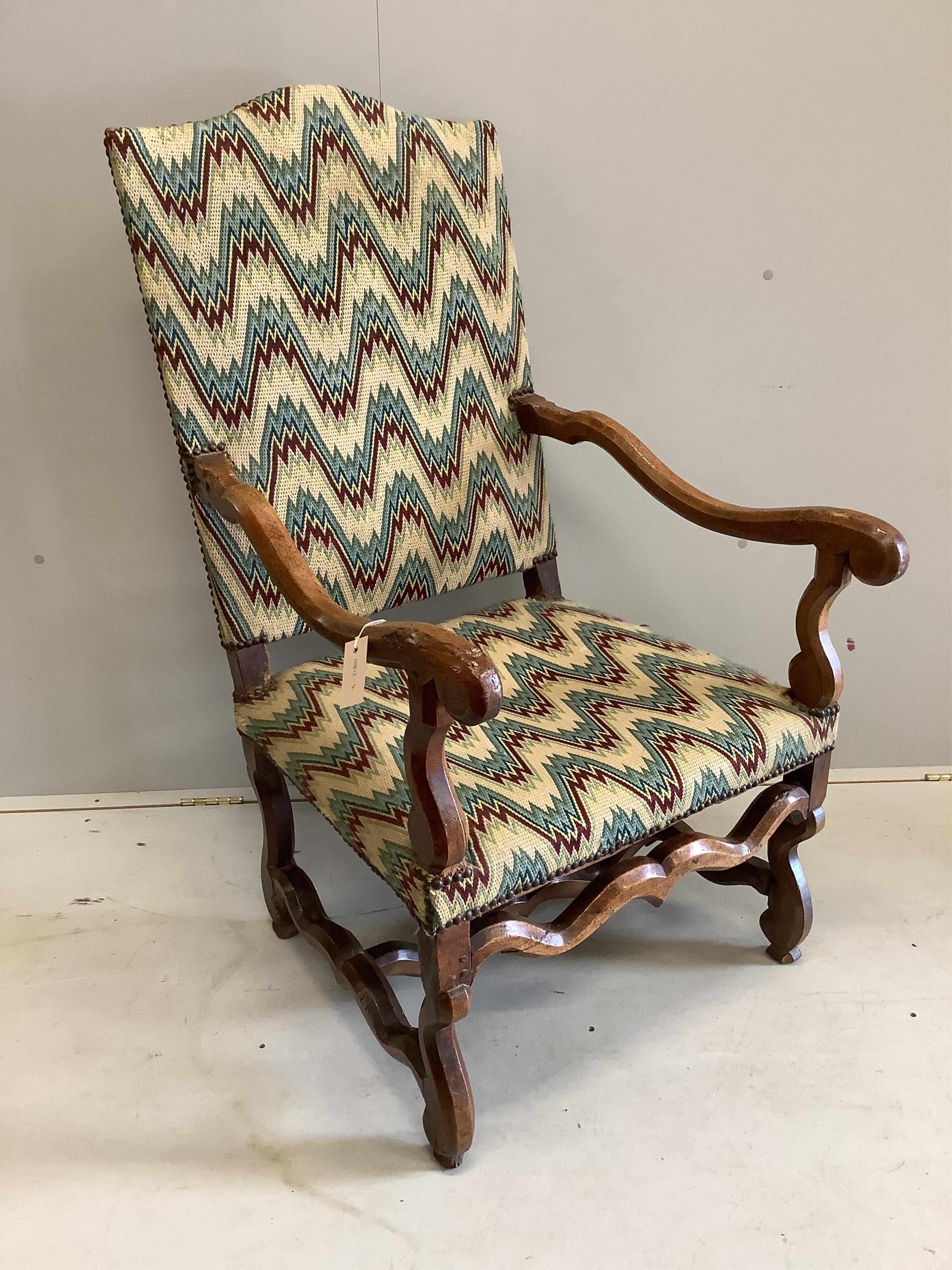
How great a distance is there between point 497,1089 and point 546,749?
0.46 meters

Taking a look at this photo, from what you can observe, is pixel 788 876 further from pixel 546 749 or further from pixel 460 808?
pixel 460 808

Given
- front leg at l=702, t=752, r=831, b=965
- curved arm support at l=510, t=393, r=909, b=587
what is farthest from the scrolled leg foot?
curved arm support at l=510, t=393, r=909, b=587

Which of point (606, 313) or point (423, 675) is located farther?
point (606, 313)

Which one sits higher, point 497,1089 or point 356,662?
point 356,662

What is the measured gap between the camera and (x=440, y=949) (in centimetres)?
99

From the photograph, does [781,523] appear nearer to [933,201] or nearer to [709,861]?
[709,861]

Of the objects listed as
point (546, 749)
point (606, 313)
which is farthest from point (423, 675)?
point (606, 313)

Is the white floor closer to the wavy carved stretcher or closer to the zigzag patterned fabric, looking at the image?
the wavy carved stretcher

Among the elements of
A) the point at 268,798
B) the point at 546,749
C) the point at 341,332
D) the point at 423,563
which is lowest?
the point at 268,798

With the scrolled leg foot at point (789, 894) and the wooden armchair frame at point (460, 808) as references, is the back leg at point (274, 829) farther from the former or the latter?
the scrolled leg foot at point (789, 894)

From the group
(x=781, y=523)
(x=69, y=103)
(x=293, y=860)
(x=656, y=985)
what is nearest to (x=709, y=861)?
(x=656, y=985)

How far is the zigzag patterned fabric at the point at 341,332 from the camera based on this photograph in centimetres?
121

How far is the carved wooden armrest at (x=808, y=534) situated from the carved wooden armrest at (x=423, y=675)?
481 mm

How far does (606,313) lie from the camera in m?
1.61
